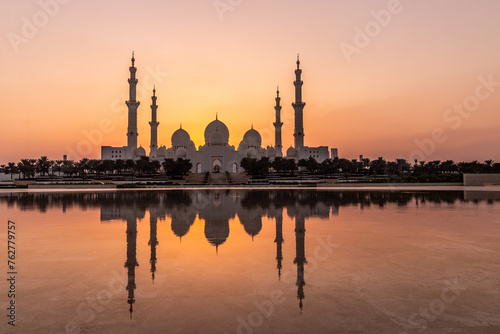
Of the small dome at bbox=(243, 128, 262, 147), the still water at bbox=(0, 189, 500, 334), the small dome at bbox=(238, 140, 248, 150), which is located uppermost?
the small dome at bbox=(243, 128, 262, 147)

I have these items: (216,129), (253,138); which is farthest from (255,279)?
(253,138)

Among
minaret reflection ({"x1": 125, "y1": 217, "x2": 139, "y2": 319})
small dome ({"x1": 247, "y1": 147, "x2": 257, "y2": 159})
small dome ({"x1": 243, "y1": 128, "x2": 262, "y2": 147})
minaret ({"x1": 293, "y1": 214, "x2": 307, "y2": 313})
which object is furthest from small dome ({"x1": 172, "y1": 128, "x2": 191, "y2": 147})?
minaret ({"x1": 293, "y1": 214, "x2": 307, "y2": 313})

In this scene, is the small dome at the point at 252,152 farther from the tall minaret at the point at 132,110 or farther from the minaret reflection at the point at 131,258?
the minaret reflection at the point at 131,258

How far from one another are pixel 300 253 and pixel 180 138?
79614mm

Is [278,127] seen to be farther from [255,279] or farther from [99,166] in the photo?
Answer: [255,279]

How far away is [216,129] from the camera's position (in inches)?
3063

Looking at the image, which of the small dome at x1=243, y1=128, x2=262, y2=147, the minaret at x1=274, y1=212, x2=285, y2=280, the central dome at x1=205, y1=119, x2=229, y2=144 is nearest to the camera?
the minaret at x1=274, y1=212, x2=285, y2=280

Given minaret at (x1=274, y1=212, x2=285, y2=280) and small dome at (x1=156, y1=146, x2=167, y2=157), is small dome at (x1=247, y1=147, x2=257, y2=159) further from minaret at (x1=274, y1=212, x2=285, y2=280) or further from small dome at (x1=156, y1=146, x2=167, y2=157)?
minaret at (x1=274, y1=212, x2=285, y2=280)

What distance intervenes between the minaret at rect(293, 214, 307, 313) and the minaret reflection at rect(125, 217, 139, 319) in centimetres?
240

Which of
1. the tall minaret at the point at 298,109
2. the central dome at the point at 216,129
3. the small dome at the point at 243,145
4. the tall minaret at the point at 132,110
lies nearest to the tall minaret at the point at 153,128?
the tall minaret at the point at 132,110

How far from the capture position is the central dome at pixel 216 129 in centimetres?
7781

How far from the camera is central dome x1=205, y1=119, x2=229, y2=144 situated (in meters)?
77.8

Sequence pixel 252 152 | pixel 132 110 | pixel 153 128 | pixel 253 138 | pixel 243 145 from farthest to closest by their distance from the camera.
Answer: pixel 253 138, pixel 243 145, pixel 153 128, pixel 252 152, pixel 132 110

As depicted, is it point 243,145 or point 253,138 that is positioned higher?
point 253,138
